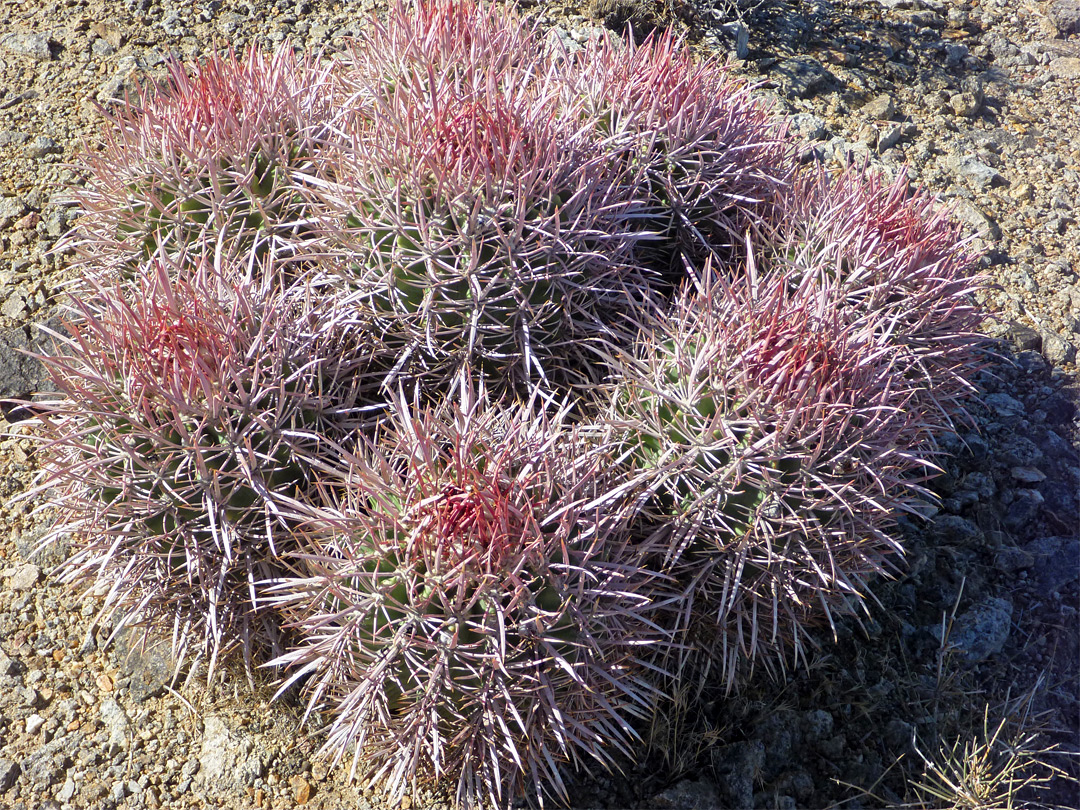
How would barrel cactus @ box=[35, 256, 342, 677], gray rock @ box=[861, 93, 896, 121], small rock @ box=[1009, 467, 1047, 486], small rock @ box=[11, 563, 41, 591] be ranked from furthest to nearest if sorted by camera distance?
gray rock @ box=[861, 93, 896, 121], small rock @ box=[1009, 467, 1047, 486], small rock @ box=[11, 563, 41, 591], barrel cactus @ box=[35, 256, 342, 677]

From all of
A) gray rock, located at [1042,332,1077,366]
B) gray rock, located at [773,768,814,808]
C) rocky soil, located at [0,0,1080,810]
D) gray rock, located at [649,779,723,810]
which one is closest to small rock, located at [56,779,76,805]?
rocky soil, located at [0,0,1080,810]

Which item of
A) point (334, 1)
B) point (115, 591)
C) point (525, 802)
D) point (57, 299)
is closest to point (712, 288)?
point (525, 802)

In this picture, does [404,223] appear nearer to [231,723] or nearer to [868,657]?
[231,723]

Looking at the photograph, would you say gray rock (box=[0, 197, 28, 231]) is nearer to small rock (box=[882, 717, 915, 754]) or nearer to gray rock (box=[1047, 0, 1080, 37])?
small rock (box=[882, 717, 915, 754])

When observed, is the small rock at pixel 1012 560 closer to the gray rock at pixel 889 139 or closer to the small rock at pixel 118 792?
the gray rock at pixel 889 139

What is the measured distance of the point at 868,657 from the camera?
2.66 meters

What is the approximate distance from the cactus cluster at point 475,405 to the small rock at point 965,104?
2.55 m

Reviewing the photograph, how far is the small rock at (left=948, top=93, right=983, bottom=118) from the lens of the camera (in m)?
4.59

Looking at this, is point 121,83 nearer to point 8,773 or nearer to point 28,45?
point 28,45

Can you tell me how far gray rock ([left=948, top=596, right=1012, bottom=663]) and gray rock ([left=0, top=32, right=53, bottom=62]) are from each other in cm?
452

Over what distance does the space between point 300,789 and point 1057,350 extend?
131 inches

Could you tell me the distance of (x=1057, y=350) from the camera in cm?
361

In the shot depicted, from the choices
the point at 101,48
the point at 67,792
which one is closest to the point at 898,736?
the point at 67,792

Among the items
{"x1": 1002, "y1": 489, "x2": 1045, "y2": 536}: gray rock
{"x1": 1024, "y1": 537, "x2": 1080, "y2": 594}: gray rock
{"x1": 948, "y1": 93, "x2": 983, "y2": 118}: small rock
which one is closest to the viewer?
{"x1": 1024, "y1": 537, "x2": 1080, "y2": 594}: gray rock
